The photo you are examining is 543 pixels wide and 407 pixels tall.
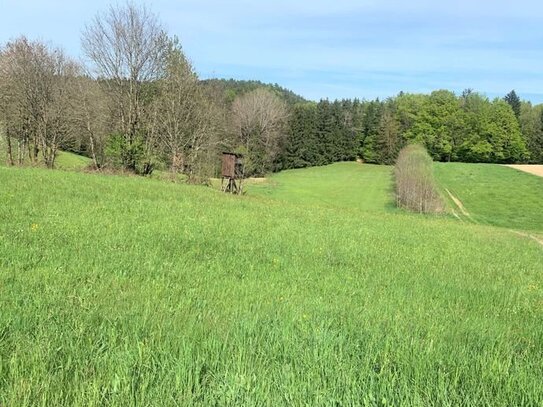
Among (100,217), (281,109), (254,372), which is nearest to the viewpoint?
(254,372)

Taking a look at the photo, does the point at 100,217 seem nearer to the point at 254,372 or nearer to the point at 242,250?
the point at 242,250

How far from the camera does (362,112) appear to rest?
113 metres

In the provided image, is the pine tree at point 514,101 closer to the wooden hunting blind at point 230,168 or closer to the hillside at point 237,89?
the hillside at point 237,89

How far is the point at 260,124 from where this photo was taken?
282 feet

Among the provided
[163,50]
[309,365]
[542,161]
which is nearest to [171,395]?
[309,365]

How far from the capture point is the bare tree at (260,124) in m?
84.2

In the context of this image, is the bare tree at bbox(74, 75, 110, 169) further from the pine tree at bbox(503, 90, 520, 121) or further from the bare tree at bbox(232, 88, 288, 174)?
the pine tree at bbox(503, 90, 520, 121)

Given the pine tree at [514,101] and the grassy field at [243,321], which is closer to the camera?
the grassy field at [243,321]

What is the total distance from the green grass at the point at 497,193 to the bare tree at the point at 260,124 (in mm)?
29141

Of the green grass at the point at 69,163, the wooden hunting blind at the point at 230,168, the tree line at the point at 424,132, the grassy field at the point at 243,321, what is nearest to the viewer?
the grassy field at the point at 243,321

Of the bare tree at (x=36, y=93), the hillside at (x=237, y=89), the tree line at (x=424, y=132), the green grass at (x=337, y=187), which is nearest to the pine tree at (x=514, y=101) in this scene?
the tree line at (x=424, y=132)

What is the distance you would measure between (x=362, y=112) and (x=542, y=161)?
1545 inches

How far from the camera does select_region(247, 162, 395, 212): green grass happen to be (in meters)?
56.8

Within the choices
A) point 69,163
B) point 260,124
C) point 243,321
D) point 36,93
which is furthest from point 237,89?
point 243,321
